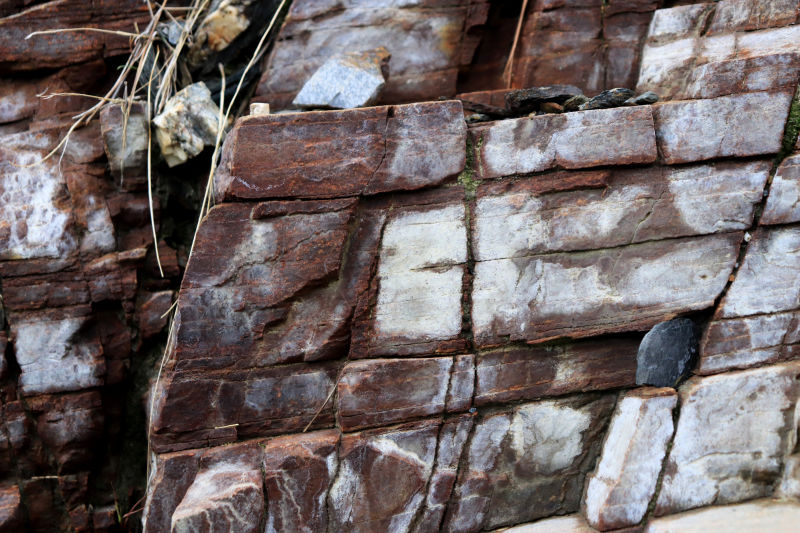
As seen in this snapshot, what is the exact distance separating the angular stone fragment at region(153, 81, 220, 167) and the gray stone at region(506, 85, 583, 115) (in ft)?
4.93

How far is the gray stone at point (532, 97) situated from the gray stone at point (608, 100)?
14 centimetres

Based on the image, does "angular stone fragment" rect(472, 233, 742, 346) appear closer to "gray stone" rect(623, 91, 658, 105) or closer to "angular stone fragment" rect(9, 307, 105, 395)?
"gray stone" rect(623, 91, 658, 105)

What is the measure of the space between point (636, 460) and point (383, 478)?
119 centimetres

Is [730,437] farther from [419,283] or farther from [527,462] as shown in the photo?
[419,283]

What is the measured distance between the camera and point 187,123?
Answer: 3658mm

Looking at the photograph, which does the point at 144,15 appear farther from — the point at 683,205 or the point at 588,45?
the point at 683,205

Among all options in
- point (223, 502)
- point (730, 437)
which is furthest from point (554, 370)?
point (223, 502)

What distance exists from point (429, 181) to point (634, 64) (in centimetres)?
144

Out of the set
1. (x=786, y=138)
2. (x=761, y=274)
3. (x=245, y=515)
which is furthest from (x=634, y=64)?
(x=245, y=515)

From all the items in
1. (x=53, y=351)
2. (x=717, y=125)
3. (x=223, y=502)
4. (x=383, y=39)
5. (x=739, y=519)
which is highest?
(x=383, y=39)

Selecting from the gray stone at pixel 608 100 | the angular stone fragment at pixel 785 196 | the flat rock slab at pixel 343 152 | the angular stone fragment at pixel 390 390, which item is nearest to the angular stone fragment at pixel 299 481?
the angular stone fragment at pixel 390 390

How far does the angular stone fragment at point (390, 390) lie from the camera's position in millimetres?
3238

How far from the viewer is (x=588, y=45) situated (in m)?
3.77

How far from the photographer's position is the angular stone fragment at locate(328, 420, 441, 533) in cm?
323
